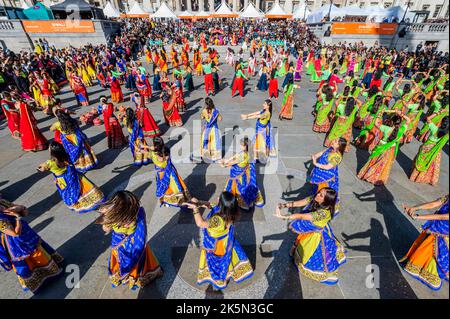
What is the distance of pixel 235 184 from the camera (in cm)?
473

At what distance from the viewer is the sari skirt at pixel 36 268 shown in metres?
3.29

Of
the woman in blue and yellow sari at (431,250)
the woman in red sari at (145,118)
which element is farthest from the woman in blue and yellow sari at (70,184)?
the woman in blue and yellow sari at (431,250)

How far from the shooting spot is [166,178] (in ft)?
15.1

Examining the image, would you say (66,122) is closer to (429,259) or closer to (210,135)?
(210,135)

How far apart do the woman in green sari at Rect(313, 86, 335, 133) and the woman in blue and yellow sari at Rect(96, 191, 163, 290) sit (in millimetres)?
Answer: 7537

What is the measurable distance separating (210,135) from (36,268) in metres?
4.75

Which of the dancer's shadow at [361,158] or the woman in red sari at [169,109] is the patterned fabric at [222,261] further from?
the woman in red sari at [169,109]

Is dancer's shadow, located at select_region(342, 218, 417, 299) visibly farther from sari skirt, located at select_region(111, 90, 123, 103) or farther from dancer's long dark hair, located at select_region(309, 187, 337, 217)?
sari skirt, located at select_region(111, 90, 123, 103)

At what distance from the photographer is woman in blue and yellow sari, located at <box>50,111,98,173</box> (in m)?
5.55

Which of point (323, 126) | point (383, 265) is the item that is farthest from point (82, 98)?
point (383, 265)

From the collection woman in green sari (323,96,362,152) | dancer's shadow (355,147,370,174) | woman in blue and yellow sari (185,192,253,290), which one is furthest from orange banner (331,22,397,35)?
woman in blue and yellow sari (185,192,253,290)

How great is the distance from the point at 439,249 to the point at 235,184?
3.34 m
